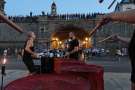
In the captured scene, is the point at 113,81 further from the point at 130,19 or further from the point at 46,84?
the point at 130,19

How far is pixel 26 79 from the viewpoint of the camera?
377cm

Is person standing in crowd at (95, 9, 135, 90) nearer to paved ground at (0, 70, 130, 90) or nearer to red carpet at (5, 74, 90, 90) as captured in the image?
red carpet at (5, 74, 90, 90)

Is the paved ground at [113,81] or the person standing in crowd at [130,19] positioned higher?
the person standing in crowd at [130,19]

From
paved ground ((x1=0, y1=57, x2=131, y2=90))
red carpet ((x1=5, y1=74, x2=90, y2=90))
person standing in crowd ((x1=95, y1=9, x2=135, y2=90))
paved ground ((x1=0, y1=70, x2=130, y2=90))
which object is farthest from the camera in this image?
paved ground ((x1=0, y1=57, x2=131, y2=90))

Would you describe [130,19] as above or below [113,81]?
above

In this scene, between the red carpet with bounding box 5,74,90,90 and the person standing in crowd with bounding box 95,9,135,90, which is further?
the red carpet with bounding box 5,74,90,90

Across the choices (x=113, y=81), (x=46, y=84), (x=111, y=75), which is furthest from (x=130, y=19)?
(x=111, y=75)

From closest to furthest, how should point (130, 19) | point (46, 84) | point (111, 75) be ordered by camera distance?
point (130, 19) → point (46, 84) → point (111, 75)

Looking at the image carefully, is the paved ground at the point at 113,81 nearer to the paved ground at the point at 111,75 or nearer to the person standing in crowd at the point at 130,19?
the paved ground at the point at 111,75

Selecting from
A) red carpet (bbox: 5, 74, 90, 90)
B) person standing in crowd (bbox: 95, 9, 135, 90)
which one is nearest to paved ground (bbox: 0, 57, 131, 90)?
red carpet (bbox: 5, 74, 90, 90)

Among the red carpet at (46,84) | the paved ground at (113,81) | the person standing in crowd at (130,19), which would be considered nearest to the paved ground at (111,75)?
the paved ground at (113,81)

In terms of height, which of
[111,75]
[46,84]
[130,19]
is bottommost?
[111,75]

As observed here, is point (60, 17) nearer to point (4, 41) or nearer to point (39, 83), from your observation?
point (4, 41)

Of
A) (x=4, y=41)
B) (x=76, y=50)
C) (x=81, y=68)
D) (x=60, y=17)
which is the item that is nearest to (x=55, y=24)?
(x=60, y=17)
